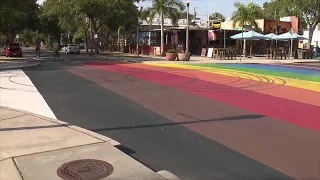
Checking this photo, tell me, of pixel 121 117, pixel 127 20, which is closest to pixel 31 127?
pixel 121 117

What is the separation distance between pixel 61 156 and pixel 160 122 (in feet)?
10.5

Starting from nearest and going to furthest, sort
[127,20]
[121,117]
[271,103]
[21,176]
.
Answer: [21,176] < [121,117] < [271,103] < [127,20]

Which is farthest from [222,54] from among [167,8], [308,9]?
[308,9]

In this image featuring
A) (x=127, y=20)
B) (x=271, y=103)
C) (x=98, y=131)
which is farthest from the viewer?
(x=127, y=20)

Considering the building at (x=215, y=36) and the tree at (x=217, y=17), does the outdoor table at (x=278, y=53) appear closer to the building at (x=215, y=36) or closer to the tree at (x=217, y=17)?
the building at (x=215, y=36)

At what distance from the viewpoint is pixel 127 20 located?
47.2 meters

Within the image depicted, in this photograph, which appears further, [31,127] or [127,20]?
[127,20]

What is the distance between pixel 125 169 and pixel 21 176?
54.7 inches

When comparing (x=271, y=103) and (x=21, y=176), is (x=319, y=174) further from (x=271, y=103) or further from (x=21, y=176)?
(x=271, y=103)

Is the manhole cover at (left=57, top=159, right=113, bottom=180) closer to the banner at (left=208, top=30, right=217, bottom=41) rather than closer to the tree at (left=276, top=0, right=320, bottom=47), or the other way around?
the tree at (left=276, top=0, right=320, bottom=47)

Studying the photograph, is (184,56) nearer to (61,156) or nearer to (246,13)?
(246,13)

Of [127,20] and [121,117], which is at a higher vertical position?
[127,20]

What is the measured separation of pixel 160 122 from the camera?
8.53m

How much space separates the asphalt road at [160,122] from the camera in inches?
221
